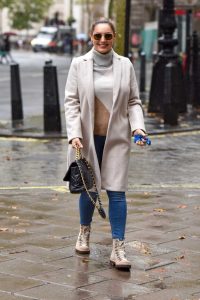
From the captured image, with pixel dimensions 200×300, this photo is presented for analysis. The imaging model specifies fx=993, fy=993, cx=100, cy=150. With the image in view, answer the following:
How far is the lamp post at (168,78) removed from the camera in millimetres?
17828

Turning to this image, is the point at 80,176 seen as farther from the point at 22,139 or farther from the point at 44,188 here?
the point at 22,139

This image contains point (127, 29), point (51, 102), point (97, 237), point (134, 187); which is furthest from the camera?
point (127, 29)

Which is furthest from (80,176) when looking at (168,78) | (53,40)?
(53,40)

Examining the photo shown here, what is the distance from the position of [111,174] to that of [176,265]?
79 centimetres

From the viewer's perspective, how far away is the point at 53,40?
269 feet

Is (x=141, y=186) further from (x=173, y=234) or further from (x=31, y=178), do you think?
(x=173, y=234)

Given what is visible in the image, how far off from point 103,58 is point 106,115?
16.0 inches

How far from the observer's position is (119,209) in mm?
7109

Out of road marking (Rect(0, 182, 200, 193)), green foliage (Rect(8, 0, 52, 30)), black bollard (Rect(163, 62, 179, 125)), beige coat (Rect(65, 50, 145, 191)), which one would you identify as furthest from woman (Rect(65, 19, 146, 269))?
Result: green foliage (Rect(8, 0, 52, 30))

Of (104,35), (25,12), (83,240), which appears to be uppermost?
(104,35)

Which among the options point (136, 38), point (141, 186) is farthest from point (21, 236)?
point (136, 38)

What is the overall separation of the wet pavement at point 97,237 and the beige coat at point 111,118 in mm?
649

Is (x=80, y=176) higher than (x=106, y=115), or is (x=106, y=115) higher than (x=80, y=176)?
(x=106, y=115)

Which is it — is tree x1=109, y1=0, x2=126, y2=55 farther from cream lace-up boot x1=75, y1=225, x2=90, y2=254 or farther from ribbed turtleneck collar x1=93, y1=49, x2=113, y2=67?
ribbed turtleneck collar x1=93, y1=49, x2=113, y2=67
